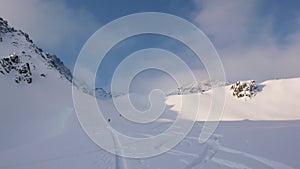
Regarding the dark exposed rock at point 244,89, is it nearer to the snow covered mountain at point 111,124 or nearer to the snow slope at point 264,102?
the snow slope at point 264,102

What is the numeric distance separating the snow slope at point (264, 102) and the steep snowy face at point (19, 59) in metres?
29.5

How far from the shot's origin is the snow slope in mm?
42616

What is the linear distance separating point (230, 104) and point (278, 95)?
10.3 metres

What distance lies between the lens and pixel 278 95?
50.2m

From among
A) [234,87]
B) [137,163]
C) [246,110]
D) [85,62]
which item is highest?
[234,87]

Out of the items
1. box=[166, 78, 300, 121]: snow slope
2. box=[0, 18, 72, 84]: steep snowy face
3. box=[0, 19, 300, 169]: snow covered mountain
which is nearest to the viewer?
box=[0, 19, 300, 169]: snow covered mountain

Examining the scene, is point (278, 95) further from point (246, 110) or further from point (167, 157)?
point (167, 157)

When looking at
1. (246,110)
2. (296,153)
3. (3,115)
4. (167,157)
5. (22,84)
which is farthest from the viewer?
(246,110)

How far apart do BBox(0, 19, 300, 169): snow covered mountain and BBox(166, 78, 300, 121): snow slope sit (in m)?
0.16

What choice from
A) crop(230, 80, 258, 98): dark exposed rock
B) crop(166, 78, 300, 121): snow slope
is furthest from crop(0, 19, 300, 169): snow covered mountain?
crop(230, 80, 258, 98): dark exposed rock

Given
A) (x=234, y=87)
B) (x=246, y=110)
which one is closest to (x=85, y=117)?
(x=246, y=110)

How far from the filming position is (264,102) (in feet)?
159

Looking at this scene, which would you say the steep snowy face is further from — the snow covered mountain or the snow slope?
the snow slope

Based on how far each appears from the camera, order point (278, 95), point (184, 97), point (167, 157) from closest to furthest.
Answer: point (167, 157) < point (278, 95) < point (184, 97)
